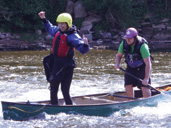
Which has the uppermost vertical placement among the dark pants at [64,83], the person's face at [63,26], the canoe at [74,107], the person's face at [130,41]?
the person's face at [63,26]

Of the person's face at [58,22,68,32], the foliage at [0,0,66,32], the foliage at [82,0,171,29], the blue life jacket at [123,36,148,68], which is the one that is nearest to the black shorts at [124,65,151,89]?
the blue life jacket at [123,36,148,68]

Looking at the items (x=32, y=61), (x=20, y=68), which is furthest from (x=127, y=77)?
(x=32, y=61)

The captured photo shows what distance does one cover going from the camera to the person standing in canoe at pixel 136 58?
645 centimetres

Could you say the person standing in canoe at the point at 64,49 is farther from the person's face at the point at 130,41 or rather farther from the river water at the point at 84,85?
the person's face at the point at 130,41

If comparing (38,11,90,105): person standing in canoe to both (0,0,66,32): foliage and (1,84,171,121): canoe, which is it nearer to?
(1,84,171,121): canoe

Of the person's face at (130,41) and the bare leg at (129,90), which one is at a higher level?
the person's face at (130,41)

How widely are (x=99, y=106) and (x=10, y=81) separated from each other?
193 inches

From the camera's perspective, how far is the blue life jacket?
6527mm

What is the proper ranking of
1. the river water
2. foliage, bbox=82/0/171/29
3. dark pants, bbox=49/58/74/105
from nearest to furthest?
dark pants, bbox=49/58/74/105 < the river water < foliage, bbox=82/0/171/29

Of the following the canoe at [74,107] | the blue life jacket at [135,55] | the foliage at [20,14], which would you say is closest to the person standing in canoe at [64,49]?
the canoe at [74,107]

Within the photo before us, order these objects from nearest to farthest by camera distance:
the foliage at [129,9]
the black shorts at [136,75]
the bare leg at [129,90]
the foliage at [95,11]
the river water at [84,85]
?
the river water at [84,85] < the black shorts at [136,75] < the bare leg at [129,90] < the foliage at [95,11] < the foliage at [129,9]

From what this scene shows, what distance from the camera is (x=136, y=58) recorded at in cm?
663

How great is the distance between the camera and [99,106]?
6574 mm

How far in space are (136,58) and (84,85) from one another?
3.90 meters
